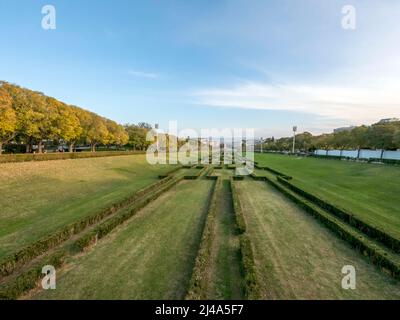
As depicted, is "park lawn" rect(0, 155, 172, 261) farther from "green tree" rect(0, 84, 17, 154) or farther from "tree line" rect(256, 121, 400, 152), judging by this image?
"tree line" rect(256, 121, 400, 152)

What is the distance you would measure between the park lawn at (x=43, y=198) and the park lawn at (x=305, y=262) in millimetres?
8067

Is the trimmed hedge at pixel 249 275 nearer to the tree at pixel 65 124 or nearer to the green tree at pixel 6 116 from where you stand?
the green tree at pixel 6 116

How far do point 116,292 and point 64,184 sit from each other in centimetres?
1495

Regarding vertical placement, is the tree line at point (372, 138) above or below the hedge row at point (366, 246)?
above

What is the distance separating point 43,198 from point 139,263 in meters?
10.7

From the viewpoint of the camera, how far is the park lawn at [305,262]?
5.10 meters

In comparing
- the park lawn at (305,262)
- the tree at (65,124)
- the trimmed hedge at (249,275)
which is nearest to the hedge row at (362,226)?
the park lawn at (305,262)

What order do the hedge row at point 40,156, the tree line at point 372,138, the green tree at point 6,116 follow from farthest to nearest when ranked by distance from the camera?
the tree line at point 372,138, the green tree at point 6,116, the hedge row at point 40,156

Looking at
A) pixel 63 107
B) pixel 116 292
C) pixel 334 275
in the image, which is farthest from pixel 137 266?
pixel 63 107

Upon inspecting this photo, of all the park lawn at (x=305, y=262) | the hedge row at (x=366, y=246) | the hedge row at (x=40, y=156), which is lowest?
the park lawn at (x=305, y=262)

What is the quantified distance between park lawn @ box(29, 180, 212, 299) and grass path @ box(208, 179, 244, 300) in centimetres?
71

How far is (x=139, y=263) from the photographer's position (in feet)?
20.5

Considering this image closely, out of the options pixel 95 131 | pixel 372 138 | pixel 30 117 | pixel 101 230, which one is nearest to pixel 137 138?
pixel 95 131

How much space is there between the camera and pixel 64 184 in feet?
55.2
